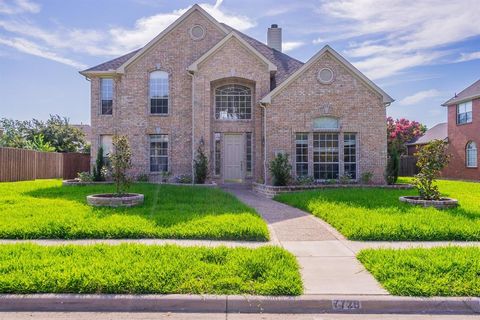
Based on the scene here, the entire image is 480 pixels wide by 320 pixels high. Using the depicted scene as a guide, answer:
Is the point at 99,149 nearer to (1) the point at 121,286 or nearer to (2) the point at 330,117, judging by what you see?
(2) the point at 330,117

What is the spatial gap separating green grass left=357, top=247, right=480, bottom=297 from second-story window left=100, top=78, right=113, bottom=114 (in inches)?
669

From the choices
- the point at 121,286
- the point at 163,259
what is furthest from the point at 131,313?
the point at 163,259

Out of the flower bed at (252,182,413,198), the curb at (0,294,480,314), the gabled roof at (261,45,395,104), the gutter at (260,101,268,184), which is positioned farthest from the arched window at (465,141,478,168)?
the curb at (0,294,480,314)

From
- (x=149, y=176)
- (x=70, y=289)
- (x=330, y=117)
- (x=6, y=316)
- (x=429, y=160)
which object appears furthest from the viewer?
(x=149, y=176)

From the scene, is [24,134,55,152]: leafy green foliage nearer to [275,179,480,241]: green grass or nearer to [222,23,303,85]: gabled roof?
[222,23,303,85]: gabled roof

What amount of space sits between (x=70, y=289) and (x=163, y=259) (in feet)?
4.74

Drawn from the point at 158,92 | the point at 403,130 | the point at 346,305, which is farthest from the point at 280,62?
the point at 403,130

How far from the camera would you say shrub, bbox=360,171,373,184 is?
1752 cm

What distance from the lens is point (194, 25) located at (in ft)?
65.5

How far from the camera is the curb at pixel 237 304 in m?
4.91

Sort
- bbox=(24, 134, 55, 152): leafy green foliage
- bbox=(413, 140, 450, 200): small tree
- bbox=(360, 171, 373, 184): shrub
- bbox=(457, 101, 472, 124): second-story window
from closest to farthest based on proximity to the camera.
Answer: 1. bbox=(413, 140, 450, 200): small tree
2. bbox=(360, 171, 373, 184): shrub
3. bbox=(457, 101, 472, 124): second-story window
4. bbox=(24, 134, 55, 152): leafy green foliage

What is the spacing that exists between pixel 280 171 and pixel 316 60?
17.6 ft

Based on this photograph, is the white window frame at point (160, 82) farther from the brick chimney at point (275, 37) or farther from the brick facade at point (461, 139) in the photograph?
the brick facade at point (461, 139)

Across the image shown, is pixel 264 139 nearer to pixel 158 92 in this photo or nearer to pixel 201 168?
pixel 201 168
